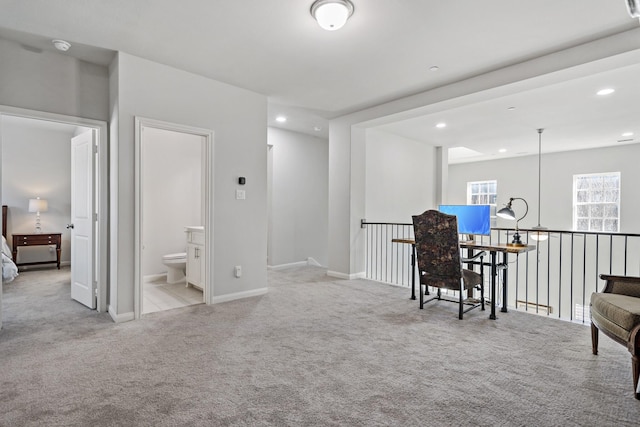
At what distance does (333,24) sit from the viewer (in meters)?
2.48

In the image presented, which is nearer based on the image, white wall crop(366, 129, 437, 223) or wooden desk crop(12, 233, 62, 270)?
wooden desk crop(12, 233, 62, 270)

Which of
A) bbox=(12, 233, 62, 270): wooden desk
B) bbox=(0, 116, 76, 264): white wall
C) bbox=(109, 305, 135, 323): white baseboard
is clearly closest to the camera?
bbox=(109, 305, 135, 323): white baseboard

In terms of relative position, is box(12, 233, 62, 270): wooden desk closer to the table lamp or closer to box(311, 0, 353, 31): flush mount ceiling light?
the table lamp

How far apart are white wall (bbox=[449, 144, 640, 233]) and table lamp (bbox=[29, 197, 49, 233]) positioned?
10.1 m

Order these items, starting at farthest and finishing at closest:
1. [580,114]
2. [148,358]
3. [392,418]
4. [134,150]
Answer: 1. [580,114]
2. [134,150]
3. [148,358]
4. [392,418]

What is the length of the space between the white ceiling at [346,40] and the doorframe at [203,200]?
2.14 feet

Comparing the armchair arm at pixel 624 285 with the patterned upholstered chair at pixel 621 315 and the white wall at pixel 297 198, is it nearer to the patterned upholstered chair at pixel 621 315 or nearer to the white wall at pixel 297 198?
the patterned upholstered chair at pixel 621 315

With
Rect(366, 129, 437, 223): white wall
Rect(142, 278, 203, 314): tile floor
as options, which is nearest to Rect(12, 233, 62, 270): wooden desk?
Rect(142, 278, 203, 314): tile floor

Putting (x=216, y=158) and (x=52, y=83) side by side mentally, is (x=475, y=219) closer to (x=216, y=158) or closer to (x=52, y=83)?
(x=216, y=158)

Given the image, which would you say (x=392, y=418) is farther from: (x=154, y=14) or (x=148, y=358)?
(x=154, y=14)

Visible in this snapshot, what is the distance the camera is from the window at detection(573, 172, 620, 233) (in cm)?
715

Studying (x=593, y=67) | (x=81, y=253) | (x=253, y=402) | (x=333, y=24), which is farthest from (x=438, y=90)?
(x=81, y=253)

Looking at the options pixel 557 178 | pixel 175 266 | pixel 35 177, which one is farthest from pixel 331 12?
pixel 557 178

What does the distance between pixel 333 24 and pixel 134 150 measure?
2.28m
